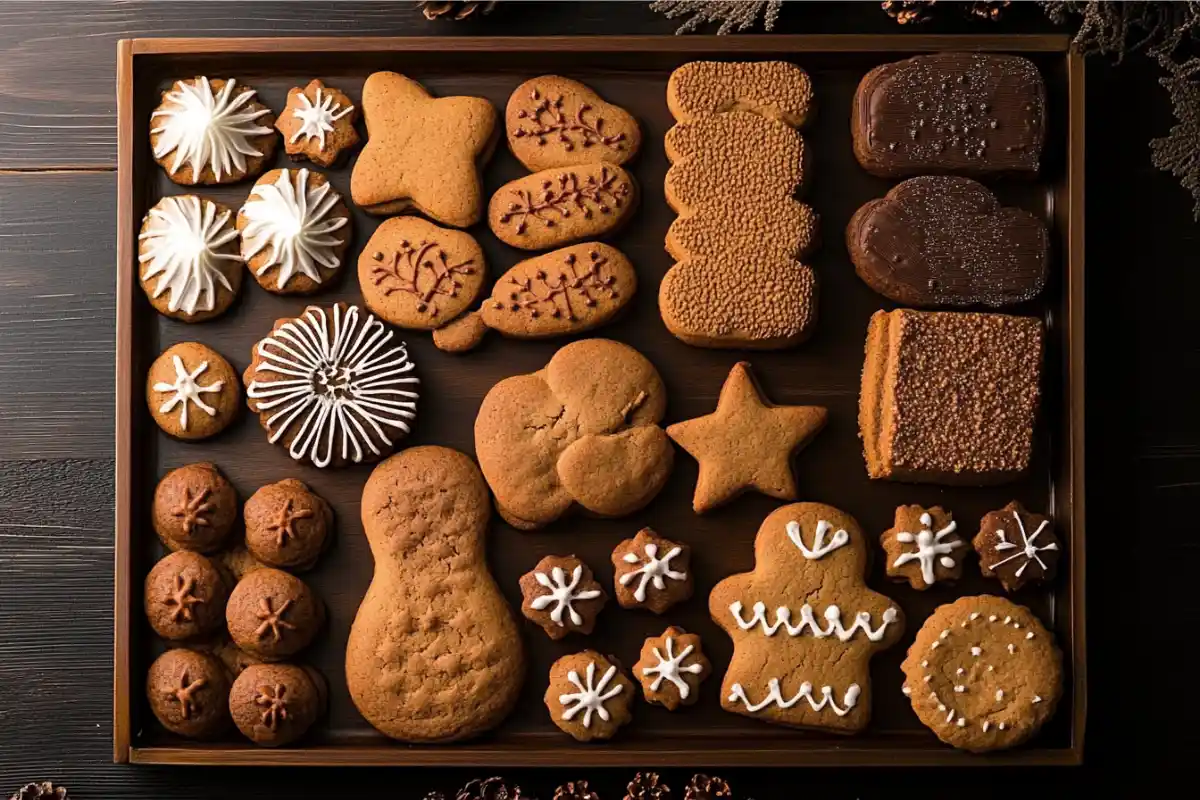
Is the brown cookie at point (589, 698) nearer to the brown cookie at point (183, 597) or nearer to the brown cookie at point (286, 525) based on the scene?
the brown cookie at point (286, 525)

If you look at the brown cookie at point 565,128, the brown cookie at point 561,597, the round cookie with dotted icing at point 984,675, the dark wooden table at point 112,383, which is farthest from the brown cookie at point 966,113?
the brown cookie at point 561,597

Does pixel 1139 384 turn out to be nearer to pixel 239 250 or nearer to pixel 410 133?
pixel 410 133

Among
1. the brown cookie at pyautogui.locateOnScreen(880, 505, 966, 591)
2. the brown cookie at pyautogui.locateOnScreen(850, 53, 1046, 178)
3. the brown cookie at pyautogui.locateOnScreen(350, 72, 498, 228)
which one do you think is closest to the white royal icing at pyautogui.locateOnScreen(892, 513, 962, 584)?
the brown cookie at pyautogui.locateOnScreen(880, 505, 966, 591)

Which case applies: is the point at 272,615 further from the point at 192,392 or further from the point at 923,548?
the point at 923,548

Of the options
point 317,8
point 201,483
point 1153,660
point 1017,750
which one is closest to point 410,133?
point 317,8

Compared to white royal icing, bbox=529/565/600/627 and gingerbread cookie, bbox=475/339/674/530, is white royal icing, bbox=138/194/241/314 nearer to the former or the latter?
gingerbread cookie, bbox=475/339/674/530
